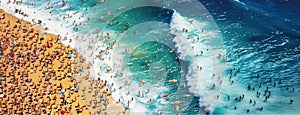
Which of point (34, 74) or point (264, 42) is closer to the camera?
point (34, 74)

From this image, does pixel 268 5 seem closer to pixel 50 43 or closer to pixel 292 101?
pixel 292 101

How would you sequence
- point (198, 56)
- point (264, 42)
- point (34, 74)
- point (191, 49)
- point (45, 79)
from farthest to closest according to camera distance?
point (264, 42) → point (191, 49) → point (198, 56) → point (34, 74) → point (45, 79)

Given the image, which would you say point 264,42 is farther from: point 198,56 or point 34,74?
point 34,74

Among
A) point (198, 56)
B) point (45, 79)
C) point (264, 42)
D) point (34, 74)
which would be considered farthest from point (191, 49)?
point (34, 74)

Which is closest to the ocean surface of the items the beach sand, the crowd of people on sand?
the beach sand

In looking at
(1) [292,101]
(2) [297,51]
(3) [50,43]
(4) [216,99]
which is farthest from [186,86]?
(3) [50,43]

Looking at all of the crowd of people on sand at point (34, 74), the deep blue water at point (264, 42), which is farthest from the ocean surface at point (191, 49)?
the crowd of people on sand at point (34, 74)

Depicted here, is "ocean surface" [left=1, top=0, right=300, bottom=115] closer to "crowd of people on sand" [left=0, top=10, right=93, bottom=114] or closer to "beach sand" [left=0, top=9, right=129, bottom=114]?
"beach sand" [left=0, top=9, right=129, bottom=114]
